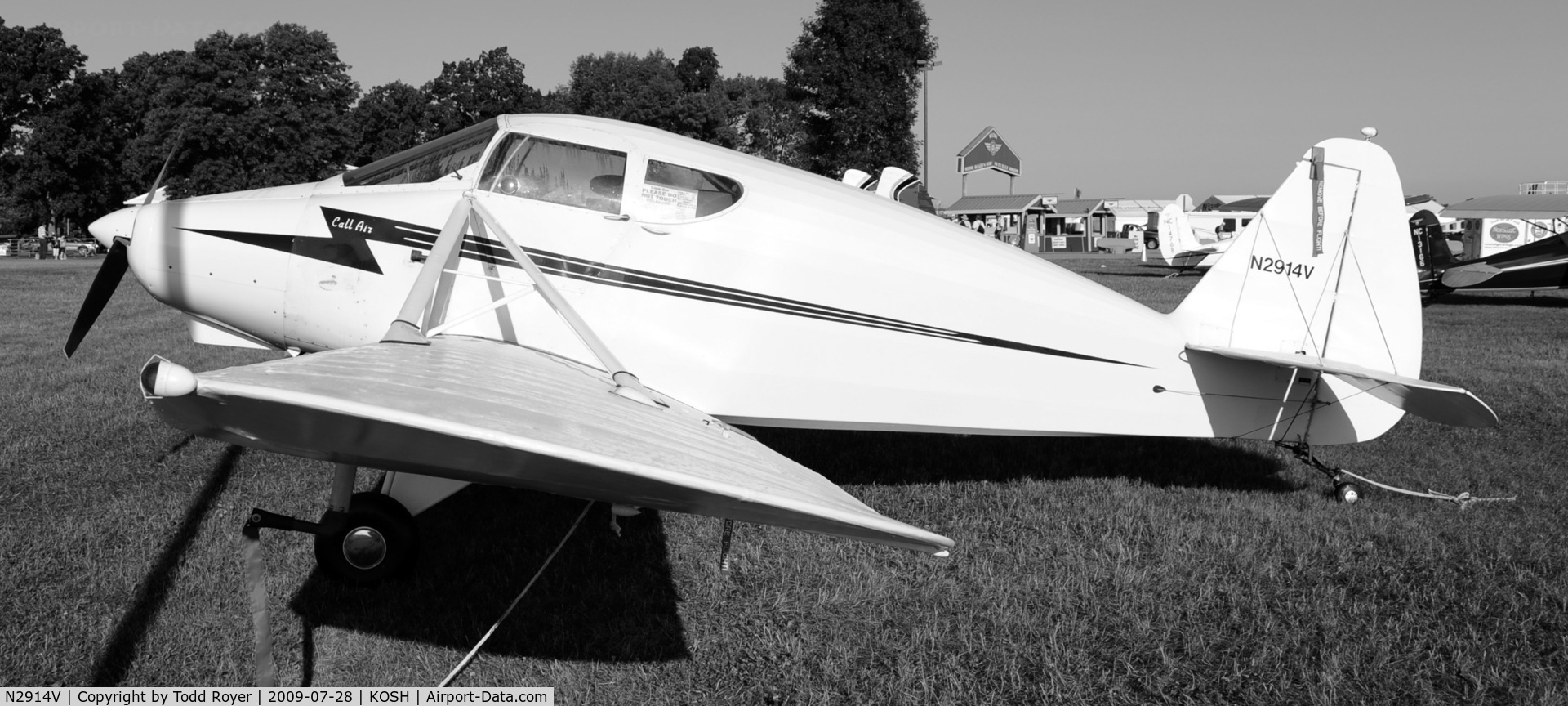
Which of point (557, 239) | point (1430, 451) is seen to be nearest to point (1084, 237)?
point (1430, 451)

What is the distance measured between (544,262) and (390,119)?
73.6m

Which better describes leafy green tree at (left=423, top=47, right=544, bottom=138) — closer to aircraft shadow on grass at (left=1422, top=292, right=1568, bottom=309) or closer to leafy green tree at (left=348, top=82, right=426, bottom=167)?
leafy green tree at (left=348, top=82, right=426, bottom=167)

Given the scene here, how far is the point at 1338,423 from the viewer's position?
5.81m

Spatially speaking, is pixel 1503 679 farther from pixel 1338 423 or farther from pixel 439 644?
pixel 439 644

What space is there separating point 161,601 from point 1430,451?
8143mm

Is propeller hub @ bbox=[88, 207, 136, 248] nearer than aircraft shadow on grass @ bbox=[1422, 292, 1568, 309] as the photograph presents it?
Yes

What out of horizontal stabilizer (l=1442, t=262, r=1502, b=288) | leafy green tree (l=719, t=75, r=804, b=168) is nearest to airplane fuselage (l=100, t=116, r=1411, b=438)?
horizontal stabilizer (l=1442, t=262, r=1502, b=288)

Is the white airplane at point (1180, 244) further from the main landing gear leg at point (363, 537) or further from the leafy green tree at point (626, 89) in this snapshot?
the leafy green tree at point (626, 89)

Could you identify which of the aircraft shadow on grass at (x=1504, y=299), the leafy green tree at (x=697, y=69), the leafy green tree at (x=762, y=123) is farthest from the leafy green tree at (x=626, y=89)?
the aircraft shadow on grass at (x=1504, y=299)

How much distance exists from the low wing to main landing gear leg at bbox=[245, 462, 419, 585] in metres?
1.12

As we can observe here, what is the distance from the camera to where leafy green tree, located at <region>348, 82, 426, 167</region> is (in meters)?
69.2

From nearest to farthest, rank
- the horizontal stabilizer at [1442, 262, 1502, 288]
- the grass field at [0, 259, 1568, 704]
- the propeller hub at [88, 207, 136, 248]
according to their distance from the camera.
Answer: the grass field at [0, 259, 1568, 704] → the propeller hub at [88, 207, 136, 248] → the horizontal stabilizer at [1442, 262, 1502, 288]

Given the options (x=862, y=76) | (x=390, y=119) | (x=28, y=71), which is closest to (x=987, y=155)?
(x=862, y=76)

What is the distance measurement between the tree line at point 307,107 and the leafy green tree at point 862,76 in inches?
3.1
